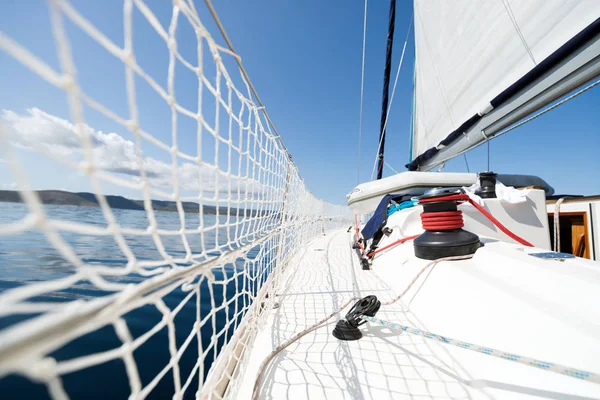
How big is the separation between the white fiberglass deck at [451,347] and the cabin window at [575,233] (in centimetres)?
115

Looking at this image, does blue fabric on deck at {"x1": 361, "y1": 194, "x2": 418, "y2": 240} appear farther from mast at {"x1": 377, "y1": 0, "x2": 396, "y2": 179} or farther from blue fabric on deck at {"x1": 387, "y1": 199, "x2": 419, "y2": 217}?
mast at {"x1": 377, "y1": 0, "x2": 396, "y2": 179}

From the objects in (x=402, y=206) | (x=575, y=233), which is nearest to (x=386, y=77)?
(x=402, y=206)

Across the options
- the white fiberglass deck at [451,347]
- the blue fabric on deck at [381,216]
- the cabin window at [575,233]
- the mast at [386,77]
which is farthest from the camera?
the mast at [386,77]

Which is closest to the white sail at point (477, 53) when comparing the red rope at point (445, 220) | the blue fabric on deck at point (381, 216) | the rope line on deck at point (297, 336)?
the blue fabric on deck at point (381, 216)

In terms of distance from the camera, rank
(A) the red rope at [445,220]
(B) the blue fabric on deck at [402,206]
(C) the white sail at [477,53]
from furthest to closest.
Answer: (B) the blue fabric on deck at [402,206]
(C) the white sail at [477,53]
(A) the red rope at [445,220]

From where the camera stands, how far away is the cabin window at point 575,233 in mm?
1787

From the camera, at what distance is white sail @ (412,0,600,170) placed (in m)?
1.37

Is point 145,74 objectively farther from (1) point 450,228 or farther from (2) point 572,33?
(2) point 572,33

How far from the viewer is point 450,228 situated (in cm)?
117

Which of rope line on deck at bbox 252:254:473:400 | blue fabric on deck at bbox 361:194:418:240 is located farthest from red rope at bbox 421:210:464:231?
blue fabric on deck at bbox 361:194:418:240

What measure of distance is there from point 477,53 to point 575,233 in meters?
1.52

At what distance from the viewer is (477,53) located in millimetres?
2084

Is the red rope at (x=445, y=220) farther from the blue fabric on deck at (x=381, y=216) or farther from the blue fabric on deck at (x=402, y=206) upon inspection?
the blue fabric on deck at (x=381, y=216)

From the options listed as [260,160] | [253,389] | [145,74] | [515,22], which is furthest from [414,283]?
[515,22]
